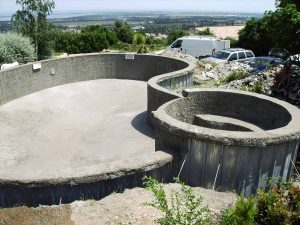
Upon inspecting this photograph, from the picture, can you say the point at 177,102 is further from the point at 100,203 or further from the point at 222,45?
the point at 222,45

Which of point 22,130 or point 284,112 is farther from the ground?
point 284,112

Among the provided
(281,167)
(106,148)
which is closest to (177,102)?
(106,148)

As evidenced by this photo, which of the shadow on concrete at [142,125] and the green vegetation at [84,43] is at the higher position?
the green vegetation at [84,43]

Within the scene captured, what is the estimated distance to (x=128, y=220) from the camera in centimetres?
439

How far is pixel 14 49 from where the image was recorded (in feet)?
52.0

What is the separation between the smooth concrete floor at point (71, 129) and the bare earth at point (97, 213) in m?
0.64

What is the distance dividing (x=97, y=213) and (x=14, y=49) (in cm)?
1343

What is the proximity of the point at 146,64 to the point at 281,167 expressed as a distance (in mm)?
11030

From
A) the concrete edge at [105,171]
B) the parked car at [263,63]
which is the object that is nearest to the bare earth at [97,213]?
the concrete edge at [105,171]

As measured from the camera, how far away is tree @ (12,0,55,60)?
1837 centimetres

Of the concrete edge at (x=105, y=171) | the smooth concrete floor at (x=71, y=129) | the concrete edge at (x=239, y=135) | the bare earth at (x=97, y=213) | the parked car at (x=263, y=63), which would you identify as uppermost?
the concrete edge at (x=239, y=135)

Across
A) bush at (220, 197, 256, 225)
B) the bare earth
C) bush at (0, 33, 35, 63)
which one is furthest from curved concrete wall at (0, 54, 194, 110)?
bush at (220, 197, 256, 225)

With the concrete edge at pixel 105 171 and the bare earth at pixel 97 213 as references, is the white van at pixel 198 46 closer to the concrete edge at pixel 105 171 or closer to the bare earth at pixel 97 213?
the concrete edge at pixel 105 171

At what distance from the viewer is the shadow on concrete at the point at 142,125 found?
1016 cm
